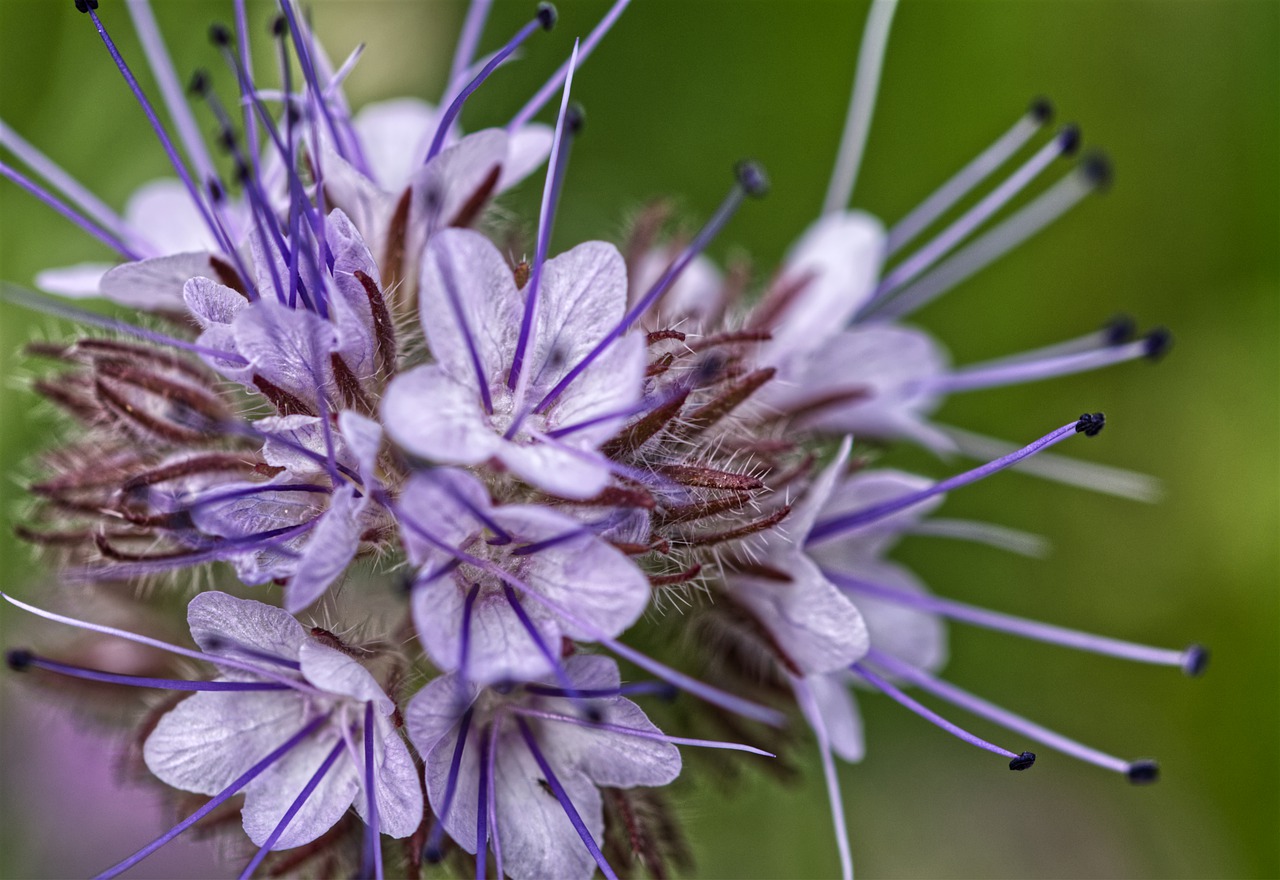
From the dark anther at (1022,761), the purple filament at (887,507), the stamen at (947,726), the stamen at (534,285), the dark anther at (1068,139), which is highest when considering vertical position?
the dark anther at (1068,139)

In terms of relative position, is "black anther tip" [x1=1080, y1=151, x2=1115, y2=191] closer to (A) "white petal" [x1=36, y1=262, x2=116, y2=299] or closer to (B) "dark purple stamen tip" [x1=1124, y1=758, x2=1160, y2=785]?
(B) "dark purple stamen tip" [x1=1124, y1=758, x2=1160, y2=785]

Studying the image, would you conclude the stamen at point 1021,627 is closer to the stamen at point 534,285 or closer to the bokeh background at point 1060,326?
the stamen at point 534,285

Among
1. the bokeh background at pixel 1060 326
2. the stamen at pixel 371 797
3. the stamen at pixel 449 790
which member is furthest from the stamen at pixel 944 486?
the bokeh background at pixel 1060 326

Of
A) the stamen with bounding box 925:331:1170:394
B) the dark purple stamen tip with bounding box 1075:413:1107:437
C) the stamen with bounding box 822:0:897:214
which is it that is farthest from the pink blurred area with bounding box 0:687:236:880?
the dark purple stamen tip with bounding box 1075:413:1107:437


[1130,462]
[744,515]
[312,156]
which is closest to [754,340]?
[744,515]

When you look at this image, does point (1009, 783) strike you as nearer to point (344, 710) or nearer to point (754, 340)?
point (754, 340)

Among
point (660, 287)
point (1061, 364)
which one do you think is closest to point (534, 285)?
point (660, 287)
